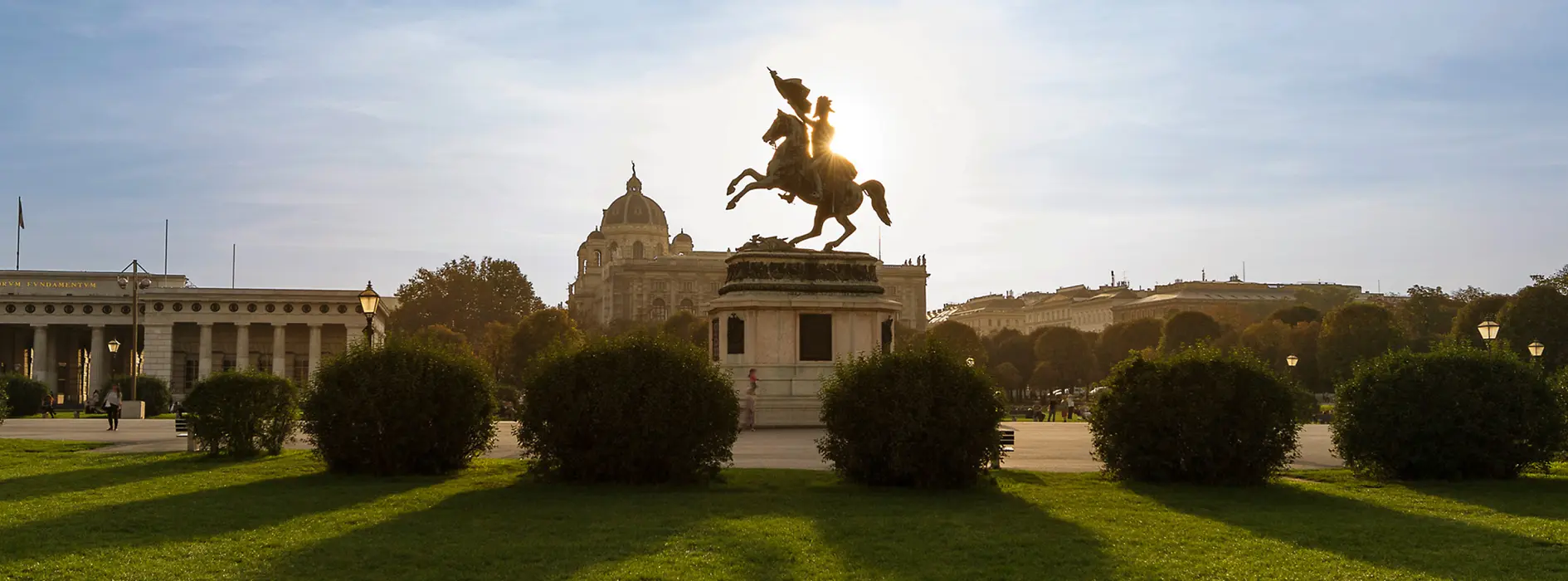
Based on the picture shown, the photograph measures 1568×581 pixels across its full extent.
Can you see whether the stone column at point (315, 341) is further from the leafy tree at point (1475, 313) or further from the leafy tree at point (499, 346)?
the leafy tree at point (1475, 313)

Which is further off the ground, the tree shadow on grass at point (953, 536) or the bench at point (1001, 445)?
the bench at point (1001, 445)

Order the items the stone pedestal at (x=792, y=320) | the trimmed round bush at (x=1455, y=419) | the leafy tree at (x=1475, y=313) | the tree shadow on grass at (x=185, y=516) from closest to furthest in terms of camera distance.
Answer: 1. the tree shadow on grass at (x=185, y=516)
2. the trimmed round bush at (x=1455, y=419)
3. the stone pedestal at (x=792, y=320)
4. the leafy tree at (x=1475, y=313)

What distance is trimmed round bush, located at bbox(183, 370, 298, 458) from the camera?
21.1 metres

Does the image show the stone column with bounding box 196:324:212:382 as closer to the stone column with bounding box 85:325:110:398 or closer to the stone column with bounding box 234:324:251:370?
the stone column with bounding box 234:324:251:370

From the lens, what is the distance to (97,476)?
18156mm

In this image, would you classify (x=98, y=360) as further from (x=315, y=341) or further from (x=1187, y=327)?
(x=1187, y=327)

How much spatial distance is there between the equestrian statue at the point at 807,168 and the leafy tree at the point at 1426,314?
2117 inches

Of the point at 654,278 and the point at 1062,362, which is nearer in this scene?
the point at 1062,362

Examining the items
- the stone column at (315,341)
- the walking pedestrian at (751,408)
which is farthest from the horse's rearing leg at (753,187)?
the stone column at (315,341)

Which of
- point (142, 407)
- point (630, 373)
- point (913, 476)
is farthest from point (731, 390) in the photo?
point (142, 407)

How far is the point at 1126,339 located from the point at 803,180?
215 feet

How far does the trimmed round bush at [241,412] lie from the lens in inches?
831

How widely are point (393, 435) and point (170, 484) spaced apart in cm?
256

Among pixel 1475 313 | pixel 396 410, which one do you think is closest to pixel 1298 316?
pixel 1475 313
